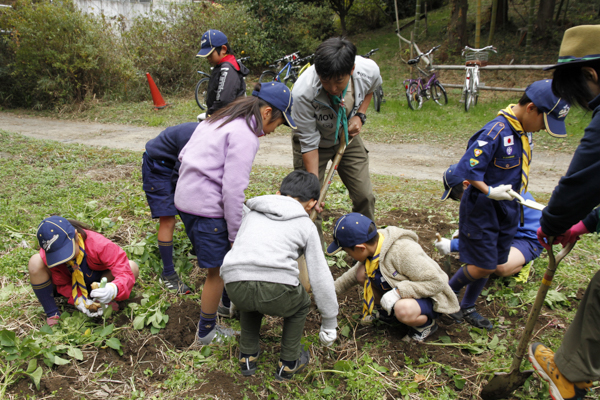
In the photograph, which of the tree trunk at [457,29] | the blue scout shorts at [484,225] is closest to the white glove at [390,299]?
the blue scout shorts at [484,225]

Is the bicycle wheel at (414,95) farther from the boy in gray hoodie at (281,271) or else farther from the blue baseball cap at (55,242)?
the blue baseball cap at (55,242)

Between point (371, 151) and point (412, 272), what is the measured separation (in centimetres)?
565

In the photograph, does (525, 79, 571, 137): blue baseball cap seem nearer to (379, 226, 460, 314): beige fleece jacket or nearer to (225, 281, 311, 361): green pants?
(379, 226, 460, 314): beige fleece jacket

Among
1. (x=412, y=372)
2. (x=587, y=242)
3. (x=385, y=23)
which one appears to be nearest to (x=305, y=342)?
(x=412, y=372)

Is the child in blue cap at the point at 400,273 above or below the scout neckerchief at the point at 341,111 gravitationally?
→ below

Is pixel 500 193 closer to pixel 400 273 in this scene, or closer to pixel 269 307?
pixel 400 273

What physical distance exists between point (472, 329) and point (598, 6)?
19544mm

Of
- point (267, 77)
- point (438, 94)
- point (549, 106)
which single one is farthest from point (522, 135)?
point (267, 77)

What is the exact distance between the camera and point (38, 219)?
4047 millimetres

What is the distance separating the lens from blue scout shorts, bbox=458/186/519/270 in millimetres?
2643

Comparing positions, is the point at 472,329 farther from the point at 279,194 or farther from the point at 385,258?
the point at 279,194

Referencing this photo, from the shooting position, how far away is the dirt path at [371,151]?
667 cm

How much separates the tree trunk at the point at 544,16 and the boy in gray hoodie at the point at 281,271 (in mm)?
16221

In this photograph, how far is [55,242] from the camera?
253 centimetres
